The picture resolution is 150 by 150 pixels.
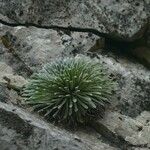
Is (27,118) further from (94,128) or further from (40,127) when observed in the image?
(94,128)

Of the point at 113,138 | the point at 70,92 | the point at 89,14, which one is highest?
the point at 89,14

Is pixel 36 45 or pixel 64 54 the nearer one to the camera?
pixel 64 54

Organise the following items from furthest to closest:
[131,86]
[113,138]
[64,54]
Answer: [64,54] → [131,86] → [113,138]

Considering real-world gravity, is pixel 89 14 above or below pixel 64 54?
above

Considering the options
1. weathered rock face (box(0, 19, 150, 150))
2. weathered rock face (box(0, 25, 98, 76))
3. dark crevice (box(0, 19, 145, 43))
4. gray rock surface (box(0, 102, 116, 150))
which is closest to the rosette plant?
weathered rock face (box(0, 19, 150, 150))

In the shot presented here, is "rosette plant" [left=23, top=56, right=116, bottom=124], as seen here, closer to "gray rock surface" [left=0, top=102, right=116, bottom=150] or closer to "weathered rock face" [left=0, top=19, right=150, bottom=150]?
"weathered rock face" [left=0, top=19, right=150, bottom=150]

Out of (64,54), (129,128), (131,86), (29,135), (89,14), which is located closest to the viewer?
(29,135)

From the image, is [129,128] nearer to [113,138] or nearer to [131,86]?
[113,138]

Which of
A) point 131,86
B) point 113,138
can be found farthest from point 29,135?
point 131,86
